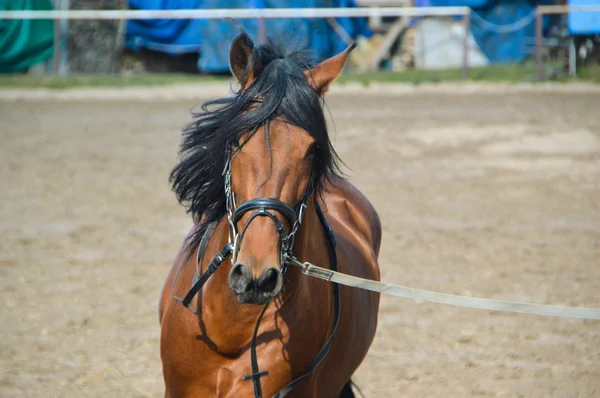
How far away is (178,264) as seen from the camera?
328 centimetres

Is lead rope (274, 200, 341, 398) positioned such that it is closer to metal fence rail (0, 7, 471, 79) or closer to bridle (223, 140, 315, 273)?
bridle (223, 140, 315, 273)

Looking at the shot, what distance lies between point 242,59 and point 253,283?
35.7 inches

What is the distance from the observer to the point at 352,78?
17297mm

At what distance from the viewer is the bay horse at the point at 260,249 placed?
7.70 feet

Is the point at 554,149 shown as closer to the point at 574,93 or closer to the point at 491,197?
the point at 491,197

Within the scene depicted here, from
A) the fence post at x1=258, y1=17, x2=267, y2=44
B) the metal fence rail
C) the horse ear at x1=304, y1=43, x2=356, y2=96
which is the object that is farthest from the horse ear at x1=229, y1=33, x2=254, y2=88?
the metal fence rail

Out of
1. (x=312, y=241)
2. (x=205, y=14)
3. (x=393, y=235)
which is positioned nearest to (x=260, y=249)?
(x=312, y=241)

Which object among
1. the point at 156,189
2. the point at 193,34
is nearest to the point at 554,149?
the point at 156,189

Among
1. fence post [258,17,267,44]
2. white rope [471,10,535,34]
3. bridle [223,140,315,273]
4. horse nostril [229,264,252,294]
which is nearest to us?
horse nostril [229,264,252,294]

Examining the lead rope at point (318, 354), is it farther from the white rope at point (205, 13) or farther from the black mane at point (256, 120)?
the white rope at point (205, 13)

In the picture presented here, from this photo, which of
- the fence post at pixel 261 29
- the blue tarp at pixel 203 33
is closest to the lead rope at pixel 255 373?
the fence post at pixel 261 29

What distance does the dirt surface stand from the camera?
183 inches

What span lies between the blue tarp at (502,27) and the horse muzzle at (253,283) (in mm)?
19094

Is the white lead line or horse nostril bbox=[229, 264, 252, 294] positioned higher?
horse nostril bbox=[229, 264, 252, 294]
